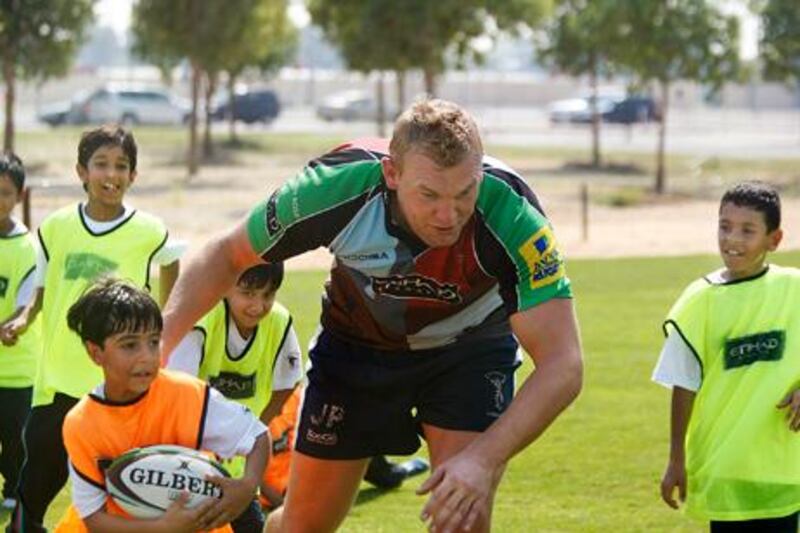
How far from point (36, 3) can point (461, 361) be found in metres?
31.8

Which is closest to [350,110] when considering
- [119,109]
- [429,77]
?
[119,109]

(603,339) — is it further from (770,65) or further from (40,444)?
(770,65)

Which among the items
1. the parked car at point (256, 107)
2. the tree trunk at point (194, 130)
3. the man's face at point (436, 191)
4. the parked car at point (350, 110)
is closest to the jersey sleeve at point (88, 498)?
the man's face at point (436, 191)

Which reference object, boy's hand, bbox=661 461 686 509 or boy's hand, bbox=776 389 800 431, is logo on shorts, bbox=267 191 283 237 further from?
boy's hand, bbox=776 389 800 431

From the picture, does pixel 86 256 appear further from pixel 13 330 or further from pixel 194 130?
pixel 194 130

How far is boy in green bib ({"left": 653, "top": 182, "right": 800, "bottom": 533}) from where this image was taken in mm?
6375

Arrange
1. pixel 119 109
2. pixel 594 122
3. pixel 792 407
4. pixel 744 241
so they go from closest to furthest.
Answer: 1. pixel 792 407
2. pixel 744 241
3. pixel 594 122
4. pixel 119 109

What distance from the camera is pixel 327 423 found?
6215 mm

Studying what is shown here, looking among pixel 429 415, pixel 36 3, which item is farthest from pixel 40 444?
pixel 36 3

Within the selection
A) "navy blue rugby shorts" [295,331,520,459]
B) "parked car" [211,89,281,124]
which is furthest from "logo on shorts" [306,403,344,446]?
"parked car" [211,89,281,124]

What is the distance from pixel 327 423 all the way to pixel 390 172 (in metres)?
1.31

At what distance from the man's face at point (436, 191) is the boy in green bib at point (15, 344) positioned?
409 centimetres

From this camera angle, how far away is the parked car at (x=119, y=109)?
6225cm

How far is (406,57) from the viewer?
3734 cm
